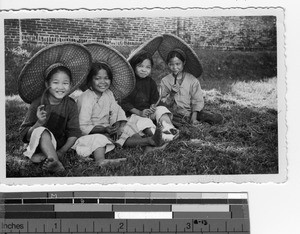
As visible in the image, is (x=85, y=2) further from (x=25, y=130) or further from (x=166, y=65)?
(x=25, y=130)

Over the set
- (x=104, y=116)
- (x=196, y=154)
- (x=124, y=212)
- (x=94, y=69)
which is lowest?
(x=124, y=212)

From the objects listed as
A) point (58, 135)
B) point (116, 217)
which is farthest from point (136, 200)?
point (58, 135)

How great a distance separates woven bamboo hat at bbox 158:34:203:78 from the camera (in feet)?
3.91

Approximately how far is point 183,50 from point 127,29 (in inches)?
6.4

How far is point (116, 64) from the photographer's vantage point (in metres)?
1.19

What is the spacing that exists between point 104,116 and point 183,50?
11.0 inches

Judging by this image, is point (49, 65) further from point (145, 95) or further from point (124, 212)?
point (124, 212)

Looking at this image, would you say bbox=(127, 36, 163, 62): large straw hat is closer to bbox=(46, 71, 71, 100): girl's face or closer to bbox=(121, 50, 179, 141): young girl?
bbox=(121, 50, 179, 141): young girl

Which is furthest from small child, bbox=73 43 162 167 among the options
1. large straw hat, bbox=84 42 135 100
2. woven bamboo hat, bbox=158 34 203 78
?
woven bamboo hat, bbox=158 34 203 78

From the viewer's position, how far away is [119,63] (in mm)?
1195

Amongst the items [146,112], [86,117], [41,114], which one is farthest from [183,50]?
[41,114]

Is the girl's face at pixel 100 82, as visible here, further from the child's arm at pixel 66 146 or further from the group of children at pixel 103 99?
the child's arm at pixel 66 146

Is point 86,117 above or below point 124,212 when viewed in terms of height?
above

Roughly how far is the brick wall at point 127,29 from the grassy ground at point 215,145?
14cm
